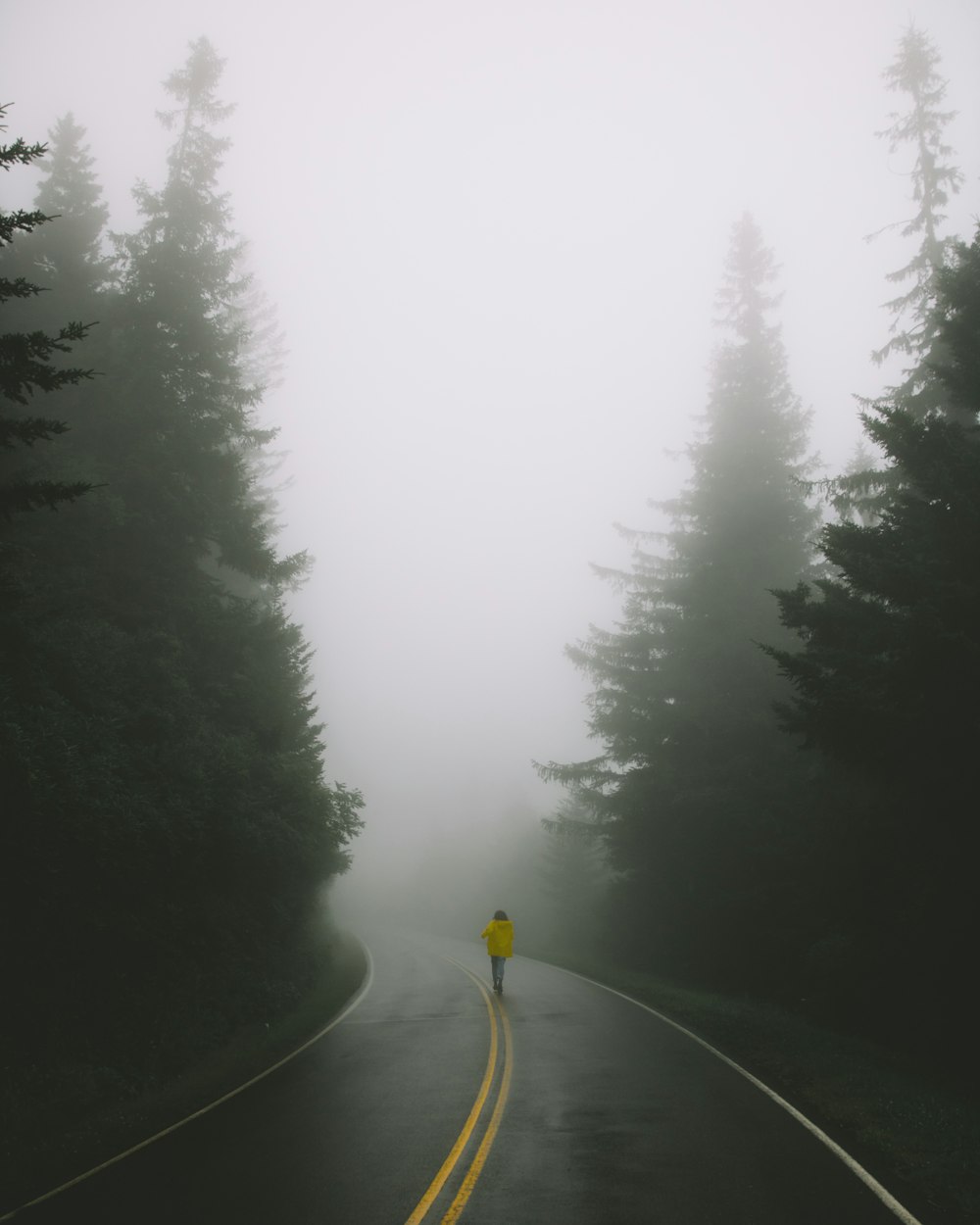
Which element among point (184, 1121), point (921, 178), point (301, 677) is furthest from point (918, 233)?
point (184, 1121)

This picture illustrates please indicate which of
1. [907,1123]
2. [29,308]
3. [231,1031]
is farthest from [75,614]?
[907,1123]

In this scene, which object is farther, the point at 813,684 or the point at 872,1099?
the point at 813,684

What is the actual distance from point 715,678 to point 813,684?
34.2 feet

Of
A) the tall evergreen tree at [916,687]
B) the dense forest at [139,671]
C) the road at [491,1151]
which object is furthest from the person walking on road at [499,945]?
the tall evergreen tree at [916,687]

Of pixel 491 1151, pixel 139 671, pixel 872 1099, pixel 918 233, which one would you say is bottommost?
pixel 491 1151

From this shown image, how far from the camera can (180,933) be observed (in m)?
12.9

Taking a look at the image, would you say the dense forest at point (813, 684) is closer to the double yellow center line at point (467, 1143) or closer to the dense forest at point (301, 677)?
the dense forest at point (301, 677)

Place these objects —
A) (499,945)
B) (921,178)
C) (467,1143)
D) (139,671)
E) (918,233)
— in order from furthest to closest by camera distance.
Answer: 1. (499,945)
2. (921,178)
3. (918,233)
4. (139,671)
5. (467,1143)

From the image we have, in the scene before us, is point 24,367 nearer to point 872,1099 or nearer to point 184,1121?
point 184,1121

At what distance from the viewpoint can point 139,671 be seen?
566 inches

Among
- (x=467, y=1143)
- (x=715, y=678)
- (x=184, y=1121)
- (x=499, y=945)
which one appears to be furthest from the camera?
(x=715, y=678)

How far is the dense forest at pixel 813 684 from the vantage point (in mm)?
10211

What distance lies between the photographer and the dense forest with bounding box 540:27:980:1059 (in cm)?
1021

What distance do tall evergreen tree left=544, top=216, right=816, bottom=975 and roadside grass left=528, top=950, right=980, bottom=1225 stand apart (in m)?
4.41
